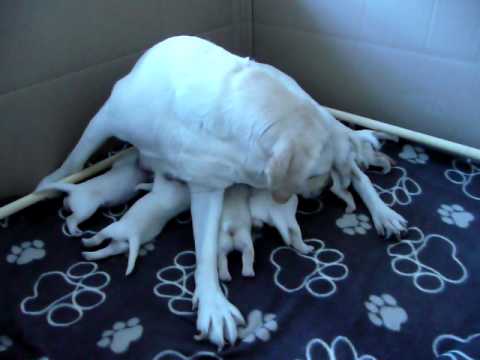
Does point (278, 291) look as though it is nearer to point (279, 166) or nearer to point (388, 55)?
point (279, 166)

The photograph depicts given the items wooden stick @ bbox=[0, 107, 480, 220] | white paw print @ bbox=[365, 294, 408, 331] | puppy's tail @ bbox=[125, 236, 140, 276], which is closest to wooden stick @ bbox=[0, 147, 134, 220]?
wooden stick @ bbox=[0, 107, 480, 220]

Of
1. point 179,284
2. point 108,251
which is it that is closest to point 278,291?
point 179,284

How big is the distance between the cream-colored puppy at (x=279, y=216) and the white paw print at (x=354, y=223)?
0.53ft

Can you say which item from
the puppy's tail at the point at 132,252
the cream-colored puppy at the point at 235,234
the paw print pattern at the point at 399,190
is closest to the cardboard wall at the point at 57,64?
the puppy's tail at the point at 132,252

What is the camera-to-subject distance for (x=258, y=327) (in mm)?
1063

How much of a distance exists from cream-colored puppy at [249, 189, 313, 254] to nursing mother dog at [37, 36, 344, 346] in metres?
0.07

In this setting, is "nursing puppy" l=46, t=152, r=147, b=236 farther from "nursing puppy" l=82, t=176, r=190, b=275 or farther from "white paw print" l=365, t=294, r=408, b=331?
"white paw print" l=365, t=294, r=408, b=331

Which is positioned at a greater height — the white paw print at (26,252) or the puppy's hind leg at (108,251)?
the puppy's hind leg at (108,251)

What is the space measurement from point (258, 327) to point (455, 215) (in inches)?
29.8

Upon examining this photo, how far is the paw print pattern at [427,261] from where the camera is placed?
1182mm

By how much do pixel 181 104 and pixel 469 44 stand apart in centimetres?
99

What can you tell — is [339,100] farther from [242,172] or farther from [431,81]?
[242,172]

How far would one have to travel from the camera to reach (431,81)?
1.59 m

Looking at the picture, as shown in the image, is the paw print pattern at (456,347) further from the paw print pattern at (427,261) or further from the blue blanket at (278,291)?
the paw print pattern at (427,261)
